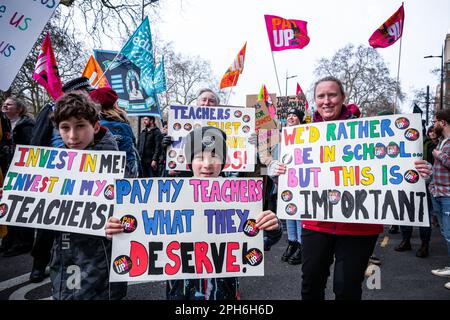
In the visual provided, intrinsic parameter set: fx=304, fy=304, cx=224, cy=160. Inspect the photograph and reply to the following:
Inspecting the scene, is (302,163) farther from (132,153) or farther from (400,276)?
(400,276)

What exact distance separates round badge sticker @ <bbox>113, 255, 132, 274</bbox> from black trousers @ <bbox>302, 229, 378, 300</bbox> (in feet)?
4.22

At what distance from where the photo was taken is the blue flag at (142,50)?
498 centimetres

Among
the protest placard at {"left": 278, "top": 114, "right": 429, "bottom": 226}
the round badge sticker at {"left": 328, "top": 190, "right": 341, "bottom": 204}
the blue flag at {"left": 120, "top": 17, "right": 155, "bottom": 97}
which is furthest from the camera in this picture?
the blue flag at {"left": 120, "top": 17, "right": 155, "bottom": 97}

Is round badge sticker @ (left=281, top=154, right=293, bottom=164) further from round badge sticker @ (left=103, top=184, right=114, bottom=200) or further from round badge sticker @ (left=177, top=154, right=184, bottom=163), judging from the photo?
round badge sticker @ (left=177, top=154, right=184, bottom=163)

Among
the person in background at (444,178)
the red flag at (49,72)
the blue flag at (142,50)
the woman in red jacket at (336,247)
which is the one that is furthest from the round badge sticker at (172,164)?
the person in background at (444,178)

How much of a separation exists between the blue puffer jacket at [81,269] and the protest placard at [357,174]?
1.27 metres

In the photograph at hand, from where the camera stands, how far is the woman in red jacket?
211 centimetres

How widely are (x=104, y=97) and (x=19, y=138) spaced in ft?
7.52

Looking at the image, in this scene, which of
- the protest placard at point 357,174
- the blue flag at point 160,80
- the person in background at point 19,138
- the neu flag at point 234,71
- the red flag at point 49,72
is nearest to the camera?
the protest placard at point 357,174

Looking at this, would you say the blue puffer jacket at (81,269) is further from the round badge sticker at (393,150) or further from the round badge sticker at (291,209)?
the round badge sticker at (393,150)

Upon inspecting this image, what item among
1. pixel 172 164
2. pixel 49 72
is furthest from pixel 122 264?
pixel 49 72

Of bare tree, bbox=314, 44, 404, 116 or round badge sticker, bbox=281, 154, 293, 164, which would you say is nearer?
round badge sticker, bbox=281, 154, 293, 164

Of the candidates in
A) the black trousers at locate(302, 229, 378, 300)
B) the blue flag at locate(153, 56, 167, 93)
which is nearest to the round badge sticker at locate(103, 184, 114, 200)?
the black trousers at locate(302, 229, 378, 300)

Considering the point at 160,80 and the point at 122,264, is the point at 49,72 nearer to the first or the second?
the point at 122,264
